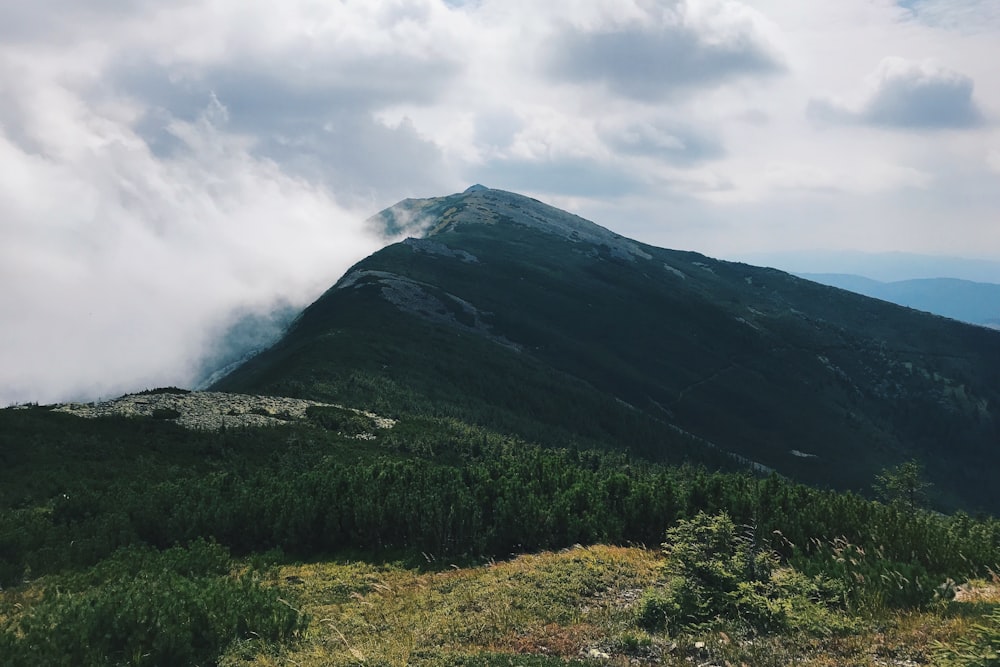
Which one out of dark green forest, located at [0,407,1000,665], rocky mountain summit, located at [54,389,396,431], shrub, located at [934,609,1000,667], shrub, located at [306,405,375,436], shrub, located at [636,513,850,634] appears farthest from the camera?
shrub, located at [306,405,375,436]

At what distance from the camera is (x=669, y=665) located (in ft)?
36.8

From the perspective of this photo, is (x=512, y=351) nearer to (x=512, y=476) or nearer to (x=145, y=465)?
(x=145, y=465)

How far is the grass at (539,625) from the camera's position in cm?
1123

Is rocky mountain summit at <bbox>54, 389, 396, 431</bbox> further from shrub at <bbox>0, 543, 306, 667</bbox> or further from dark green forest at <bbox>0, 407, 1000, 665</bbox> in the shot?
shrub at <bbox>0, 543, 306, 667</bbox>

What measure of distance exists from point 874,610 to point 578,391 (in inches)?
5420

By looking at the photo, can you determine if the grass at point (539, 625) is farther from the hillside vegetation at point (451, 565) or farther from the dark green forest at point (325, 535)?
the dark green forest at point (325, 535)

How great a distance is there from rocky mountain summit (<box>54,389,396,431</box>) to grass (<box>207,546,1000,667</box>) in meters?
40.6

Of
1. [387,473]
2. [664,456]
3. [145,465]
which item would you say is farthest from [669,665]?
[664,456]

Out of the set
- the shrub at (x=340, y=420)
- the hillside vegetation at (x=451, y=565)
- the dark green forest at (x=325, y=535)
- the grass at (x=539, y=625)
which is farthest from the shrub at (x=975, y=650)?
the shrub at (x=340, y=420)

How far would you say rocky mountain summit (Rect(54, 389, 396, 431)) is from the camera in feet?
173

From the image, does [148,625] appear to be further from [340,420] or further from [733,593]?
[340,420]

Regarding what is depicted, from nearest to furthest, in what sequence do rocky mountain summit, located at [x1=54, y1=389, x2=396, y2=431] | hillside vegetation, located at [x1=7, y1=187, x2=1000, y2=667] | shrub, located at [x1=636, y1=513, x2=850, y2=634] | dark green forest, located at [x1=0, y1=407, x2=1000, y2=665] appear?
hillside vegetation, located at [x1=7, y1=187, x2=1000, y2=667] < shrub, located at [x1=636, y1=513, x2=850, y2=634] < dark green forest, located at [x1=0, y1=407, x2=1000, y2=665] < rocky mountain summit, located at [x1=54, y1=389, x2=396, y2=431]

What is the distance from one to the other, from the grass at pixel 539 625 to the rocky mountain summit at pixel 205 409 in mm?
40623

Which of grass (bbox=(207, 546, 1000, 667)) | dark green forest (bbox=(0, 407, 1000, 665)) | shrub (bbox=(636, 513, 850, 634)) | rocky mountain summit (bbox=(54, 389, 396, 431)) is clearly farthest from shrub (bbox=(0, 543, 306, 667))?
rocky mountain summit (bbox=(54, 389, 396, 431))
